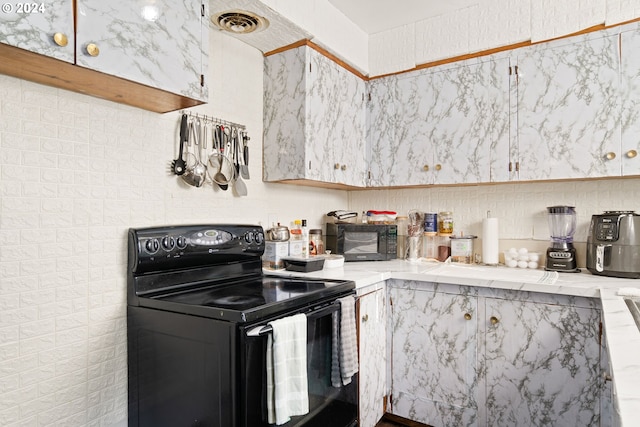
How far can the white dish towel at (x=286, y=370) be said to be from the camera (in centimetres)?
135

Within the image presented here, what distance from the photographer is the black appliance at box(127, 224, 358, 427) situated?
1.30 meters

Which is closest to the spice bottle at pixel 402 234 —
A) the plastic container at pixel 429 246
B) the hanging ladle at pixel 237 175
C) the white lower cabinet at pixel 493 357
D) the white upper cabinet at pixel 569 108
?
the plastic container at pixel 429 246

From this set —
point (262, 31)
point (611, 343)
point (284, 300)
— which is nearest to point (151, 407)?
point (284, 300)

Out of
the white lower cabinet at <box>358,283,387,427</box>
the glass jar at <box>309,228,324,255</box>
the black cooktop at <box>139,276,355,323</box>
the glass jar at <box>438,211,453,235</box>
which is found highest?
the glass jar at <box>438,211,453,235</box>

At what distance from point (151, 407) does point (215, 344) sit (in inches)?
20.1

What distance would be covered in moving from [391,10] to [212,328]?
7.48 feet

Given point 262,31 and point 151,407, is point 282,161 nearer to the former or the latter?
point 262,31

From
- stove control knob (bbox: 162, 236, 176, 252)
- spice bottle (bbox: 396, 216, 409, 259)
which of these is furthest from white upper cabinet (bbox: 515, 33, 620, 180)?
stove control knob (bbox: 162, 236, 176, 252)

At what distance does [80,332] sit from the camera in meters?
1.50

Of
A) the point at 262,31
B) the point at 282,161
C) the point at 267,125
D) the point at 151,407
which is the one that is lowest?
the point at 151,407

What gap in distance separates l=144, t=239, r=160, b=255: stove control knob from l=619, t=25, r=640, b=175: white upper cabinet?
2337 mm

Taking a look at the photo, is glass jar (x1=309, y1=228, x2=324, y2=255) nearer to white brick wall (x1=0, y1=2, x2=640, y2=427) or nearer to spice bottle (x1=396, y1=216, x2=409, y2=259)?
spice bottle (x1=396, y1=216, x2=409, y2=259)

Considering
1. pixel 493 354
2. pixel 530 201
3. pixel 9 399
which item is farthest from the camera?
pixel 530 201

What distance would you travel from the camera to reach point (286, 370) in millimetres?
1375
